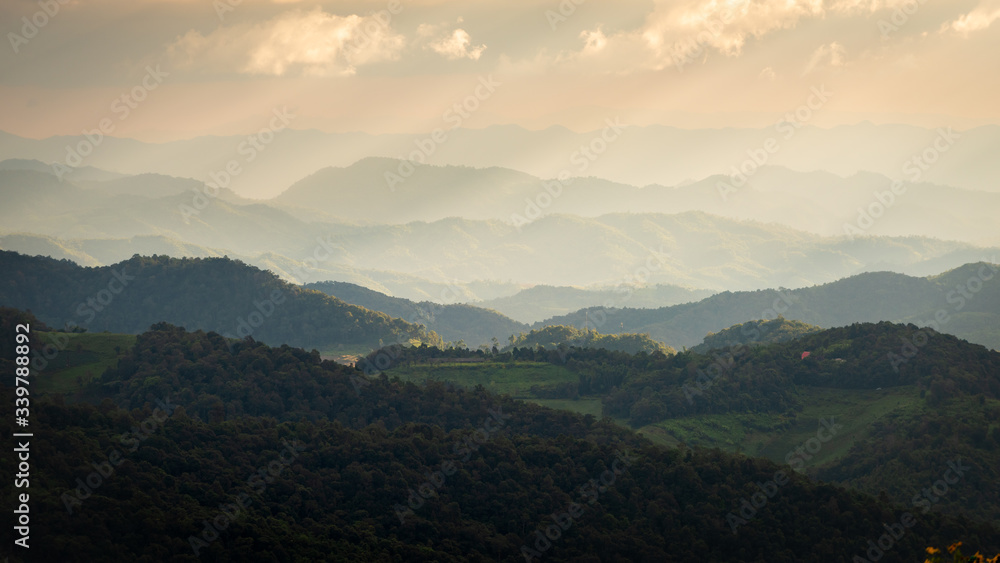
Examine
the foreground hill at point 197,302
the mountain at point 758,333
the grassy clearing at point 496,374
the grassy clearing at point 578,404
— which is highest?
the foreground hill at point 197,302

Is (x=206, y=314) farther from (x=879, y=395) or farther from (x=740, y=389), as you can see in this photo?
(x=879, y=395)

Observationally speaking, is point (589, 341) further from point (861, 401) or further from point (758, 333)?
point (861, 401)

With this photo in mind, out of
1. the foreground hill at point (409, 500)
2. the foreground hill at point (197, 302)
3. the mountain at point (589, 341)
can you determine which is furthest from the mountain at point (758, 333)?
the foreground hill at point (409, 500)

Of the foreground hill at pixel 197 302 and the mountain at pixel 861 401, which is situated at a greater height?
the foreground hill at pixel 197 302

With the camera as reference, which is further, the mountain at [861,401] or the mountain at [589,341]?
the mountain at [589,341]

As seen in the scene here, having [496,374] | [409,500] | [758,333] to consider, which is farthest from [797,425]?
[758,333]

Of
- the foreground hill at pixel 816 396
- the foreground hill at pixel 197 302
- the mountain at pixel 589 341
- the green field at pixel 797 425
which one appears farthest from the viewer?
the foreground hill at pixel 197 302

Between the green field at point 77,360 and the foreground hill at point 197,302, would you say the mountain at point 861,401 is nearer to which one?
the green field at point 77,360
